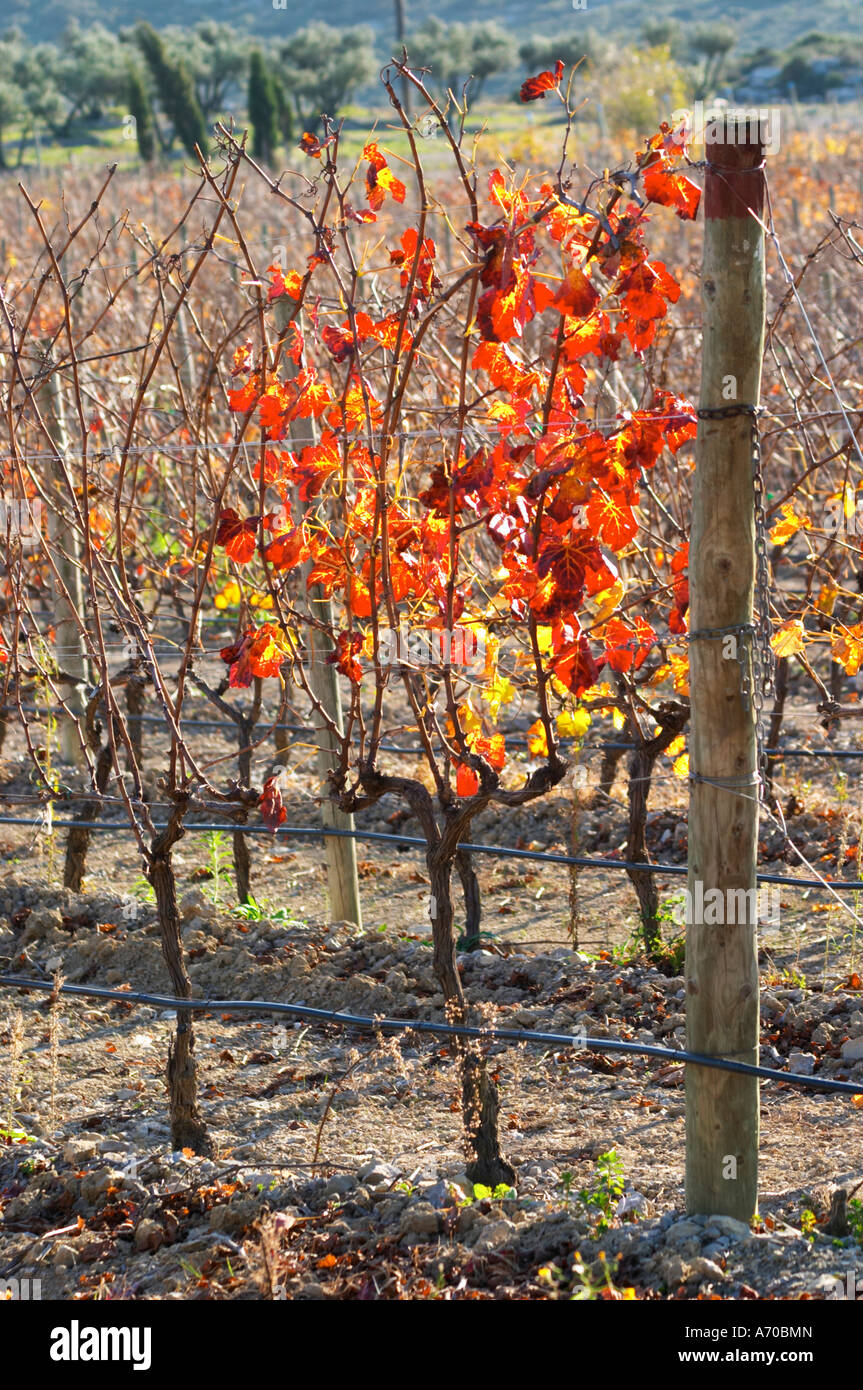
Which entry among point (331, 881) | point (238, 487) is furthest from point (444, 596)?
point (238, 487)

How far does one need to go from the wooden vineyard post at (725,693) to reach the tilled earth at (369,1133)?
0.18 meters

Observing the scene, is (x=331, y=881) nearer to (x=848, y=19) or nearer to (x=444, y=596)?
(x=444, y=596)

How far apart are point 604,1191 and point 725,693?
93 cm

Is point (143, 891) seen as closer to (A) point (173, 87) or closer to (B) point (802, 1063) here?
(B) point (802, 1063)

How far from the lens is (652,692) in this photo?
626 cm

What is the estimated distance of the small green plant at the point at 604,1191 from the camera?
2.25 metres

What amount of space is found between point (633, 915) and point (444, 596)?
1.89m

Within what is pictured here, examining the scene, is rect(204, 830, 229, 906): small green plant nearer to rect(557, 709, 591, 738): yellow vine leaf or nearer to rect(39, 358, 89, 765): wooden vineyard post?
rect(39, 358, 89, 765): wooden vineyard post

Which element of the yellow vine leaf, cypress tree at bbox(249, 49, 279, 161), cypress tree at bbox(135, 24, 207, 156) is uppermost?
cypress tree at bbox(135, 24, 207, 156)

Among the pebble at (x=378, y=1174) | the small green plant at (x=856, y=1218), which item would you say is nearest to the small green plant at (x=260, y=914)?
the pebble at (x=378, y=1174)

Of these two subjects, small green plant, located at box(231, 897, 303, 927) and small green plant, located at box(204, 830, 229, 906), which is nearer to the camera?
small green plant, located at box(231, 897, 303, 927)

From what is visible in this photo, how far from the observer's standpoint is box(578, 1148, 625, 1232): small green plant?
2.25m

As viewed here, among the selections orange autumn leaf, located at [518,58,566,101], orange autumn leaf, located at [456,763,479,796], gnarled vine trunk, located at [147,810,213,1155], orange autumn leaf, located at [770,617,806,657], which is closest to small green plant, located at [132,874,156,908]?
gnarled vine trunk, located at [147,810,213,1155]

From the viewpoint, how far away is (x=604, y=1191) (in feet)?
7.63
